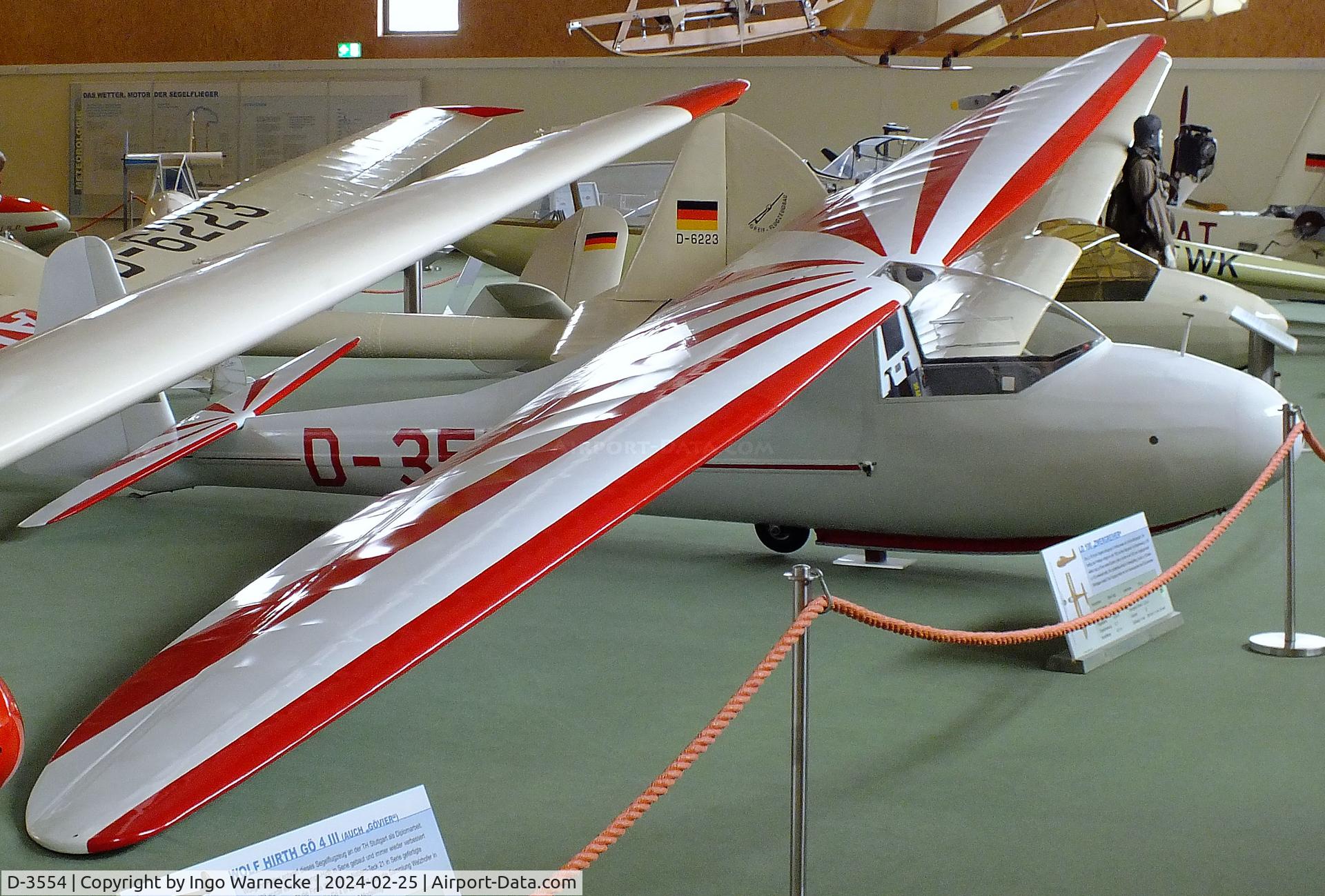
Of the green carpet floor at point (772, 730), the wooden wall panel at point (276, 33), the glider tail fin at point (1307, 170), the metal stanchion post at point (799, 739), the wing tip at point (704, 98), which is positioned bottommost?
the green carpet floor at point (772, 730)

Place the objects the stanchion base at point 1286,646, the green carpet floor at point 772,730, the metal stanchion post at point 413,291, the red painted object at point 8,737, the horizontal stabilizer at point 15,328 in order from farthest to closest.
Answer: the metal stanchion post at point 413,291 < the horizontal stabilizer at point 15,328 < the stanchion base at point 1286,646 < the green carpet floor at point 772,730 < the red painted object at point 8,737

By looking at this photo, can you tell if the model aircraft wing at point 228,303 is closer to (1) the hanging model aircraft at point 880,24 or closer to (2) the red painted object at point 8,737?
(2) the red painted object at point 8,737

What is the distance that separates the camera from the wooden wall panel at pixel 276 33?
22266mm

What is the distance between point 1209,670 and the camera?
12.9 feet

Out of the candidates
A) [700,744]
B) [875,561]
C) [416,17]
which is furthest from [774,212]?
[416,17]

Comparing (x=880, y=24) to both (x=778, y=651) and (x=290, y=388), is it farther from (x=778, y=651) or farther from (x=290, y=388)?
(x=778, y=651)

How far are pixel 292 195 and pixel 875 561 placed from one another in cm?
311

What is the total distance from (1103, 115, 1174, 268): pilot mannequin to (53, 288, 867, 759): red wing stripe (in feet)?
27.2

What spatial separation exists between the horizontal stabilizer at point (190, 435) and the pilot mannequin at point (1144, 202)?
677 centimetres

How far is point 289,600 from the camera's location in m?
2.07

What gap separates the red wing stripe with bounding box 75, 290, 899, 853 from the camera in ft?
5.13

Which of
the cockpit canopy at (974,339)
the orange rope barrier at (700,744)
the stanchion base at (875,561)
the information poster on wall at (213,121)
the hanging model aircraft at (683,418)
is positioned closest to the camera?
the hanging model aircraft at (683,418)

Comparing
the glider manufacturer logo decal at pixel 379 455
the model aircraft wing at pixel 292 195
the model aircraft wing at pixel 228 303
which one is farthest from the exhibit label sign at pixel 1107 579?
the model aircraft wing at pixel 292 195

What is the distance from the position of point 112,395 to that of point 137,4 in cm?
2695
